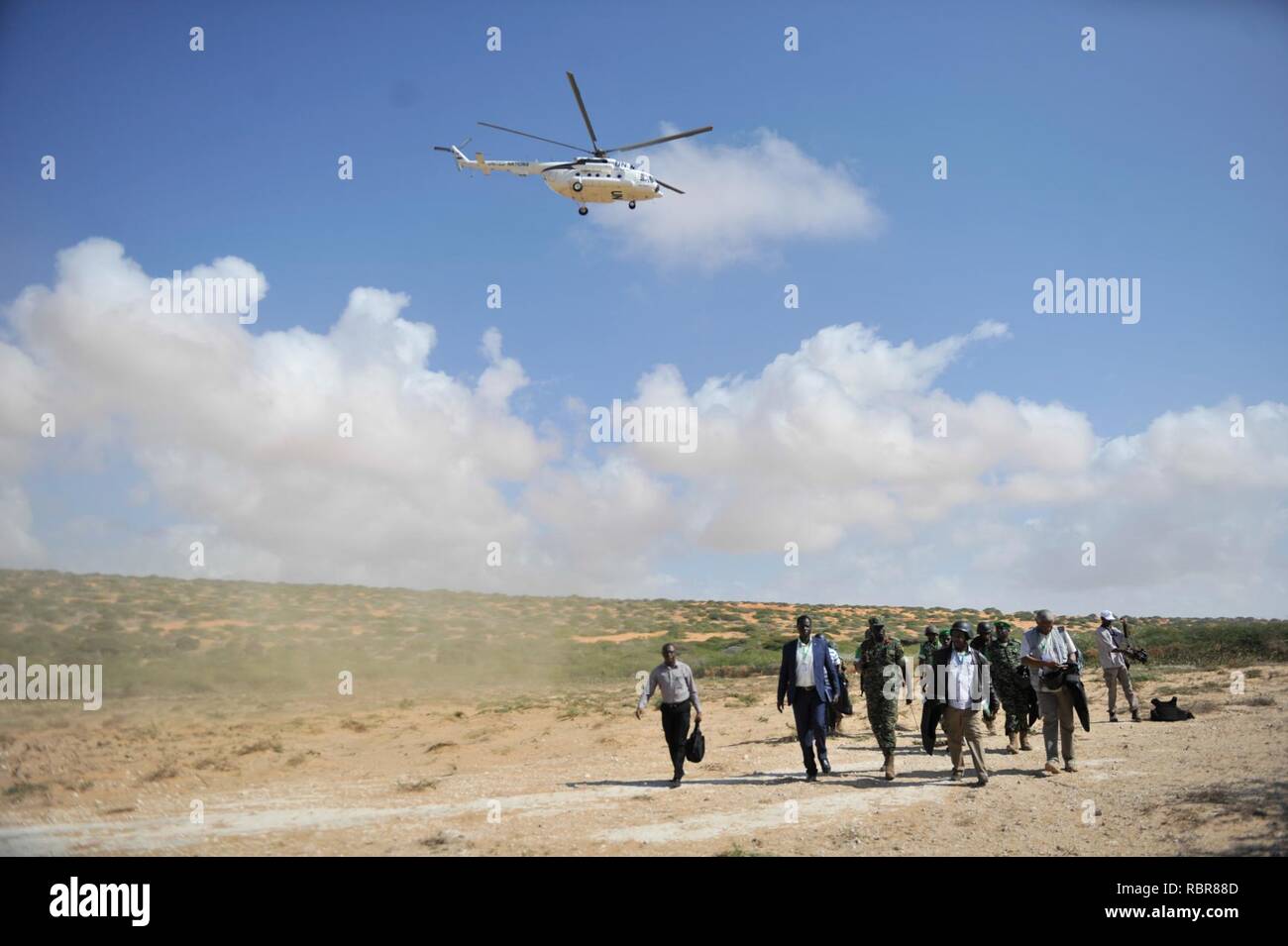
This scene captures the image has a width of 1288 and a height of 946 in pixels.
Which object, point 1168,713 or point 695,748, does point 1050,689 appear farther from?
point 1168,713

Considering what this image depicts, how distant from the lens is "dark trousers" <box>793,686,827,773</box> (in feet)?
39.7

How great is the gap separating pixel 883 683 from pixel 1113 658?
6.30 metres

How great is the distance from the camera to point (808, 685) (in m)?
12.0

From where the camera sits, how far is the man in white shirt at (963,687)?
1109 cm

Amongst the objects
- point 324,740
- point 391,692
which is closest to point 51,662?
point 391,692

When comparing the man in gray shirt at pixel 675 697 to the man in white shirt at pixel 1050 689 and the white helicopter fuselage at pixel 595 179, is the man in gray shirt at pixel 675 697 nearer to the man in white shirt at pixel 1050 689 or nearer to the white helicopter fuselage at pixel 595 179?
the man in white shirt at pixel 1050 689

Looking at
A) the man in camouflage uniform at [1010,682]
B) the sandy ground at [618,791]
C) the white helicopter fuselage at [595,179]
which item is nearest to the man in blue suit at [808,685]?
the sandy ground at [618,791]

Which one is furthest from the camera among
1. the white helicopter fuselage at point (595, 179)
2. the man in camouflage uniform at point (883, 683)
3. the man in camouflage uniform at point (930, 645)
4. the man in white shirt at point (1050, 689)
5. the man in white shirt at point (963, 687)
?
the white helicopter fuselage at point (595, 179)

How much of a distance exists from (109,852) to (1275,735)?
1589cm

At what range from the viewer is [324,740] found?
776 inches

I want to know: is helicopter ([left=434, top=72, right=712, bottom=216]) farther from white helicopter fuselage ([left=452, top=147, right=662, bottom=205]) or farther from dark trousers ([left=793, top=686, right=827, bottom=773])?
dark trousers ([left=793, top=686, right=827, bottom=773])

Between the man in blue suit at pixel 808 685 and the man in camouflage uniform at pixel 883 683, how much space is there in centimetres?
57
